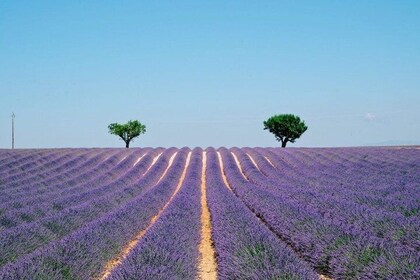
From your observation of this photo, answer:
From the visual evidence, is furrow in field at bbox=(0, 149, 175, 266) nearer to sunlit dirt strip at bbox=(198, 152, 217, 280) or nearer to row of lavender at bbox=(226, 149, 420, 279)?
sunlit dirt strip at bbox=(198, 152, 217, 280)

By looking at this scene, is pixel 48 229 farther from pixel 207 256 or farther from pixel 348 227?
pixel 348 227

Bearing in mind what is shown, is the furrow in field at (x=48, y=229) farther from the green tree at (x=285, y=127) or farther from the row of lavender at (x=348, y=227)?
the green tree at (x=285, y=127)

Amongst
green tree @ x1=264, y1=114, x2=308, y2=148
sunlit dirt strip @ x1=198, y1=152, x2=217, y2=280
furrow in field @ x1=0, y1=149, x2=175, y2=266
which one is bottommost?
sunlit dirt strip @ x1=198, y1=152, x2=217, y2=280

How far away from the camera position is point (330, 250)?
5.67m

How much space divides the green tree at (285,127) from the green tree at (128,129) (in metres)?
13.9

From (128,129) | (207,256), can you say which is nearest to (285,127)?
(128,129)

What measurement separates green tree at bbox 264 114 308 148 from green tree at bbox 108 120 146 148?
45.6 feet

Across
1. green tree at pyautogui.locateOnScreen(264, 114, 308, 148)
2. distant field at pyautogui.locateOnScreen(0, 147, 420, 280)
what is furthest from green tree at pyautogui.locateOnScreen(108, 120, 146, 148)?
distant field at pyautogui.locateOnScreen(0, 147, 420, 280)

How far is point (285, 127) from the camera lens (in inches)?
2010

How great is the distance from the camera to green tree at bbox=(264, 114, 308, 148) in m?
51.1

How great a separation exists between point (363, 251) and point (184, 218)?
4205mm

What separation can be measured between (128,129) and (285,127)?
16832 millimetres

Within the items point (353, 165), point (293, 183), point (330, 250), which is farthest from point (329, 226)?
point (353, 165)

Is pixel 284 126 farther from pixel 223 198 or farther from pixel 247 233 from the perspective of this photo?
pixel 247 233
